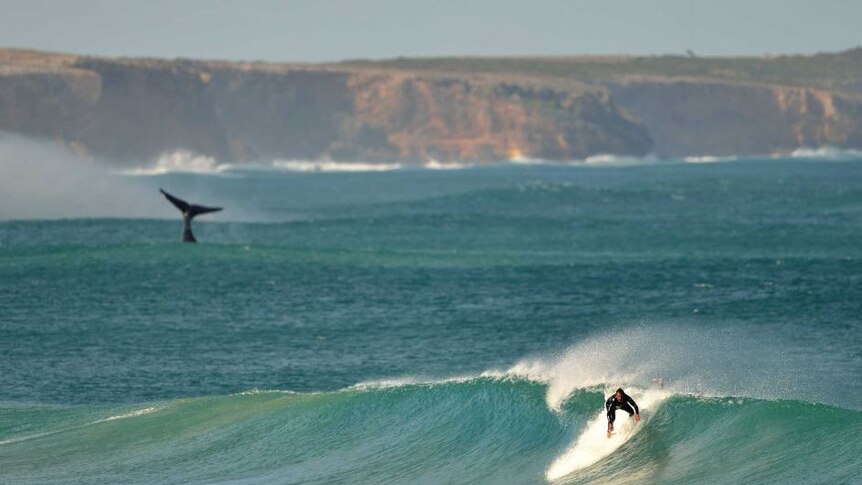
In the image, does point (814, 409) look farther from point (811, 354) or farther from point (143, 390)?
point (143, 390)

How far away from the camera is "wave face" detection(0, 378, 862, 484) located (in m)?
20.8

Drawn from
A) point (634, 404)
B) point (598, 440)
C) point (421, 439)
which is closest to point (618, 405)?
point (634, 404)

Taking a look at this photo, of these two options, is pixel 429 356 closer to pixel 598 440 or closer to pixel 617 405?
pixel 598 440

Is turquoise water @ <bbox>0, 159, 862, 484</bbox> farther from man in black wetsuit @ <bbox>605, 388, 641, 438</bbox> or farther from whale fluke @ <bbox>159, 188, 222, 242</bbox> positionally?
whale fluke @ <bbox>159, 188, 222, 242</bbox>

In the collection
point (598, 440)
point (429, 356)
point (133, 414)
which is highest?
point (429, 356)

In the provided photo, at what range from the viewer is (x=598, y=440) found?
72.3 ft

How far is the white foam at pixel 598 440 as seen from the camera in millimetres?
21594

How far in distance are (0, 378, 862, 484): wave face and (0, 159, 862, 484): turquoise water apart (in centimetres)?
4

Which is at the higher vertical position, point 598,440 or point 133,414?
point 133,414

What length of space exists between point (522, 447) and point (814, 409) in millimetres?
3673

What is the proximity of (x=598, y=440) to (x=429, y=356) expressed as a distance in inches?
407

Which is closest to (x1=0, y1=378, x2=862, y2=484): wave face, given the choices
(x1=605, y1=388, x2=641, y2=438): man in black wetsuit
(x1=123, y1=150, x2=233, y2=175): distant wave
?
(x1=605, y1=388, x2=641, y2=438): man in black wetsuit

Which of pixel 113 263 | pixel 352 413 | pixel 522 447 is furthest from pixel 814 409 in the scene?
pixel 113 263

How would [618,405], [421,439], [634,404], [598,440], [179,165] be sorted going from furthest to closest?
[179,165] < [421,439] < [598,440] < [634,404] < [618,405]
